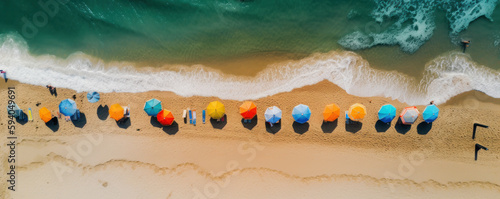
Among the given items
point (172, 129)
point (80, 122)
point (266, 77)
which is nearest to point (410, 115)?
point (266, 77)

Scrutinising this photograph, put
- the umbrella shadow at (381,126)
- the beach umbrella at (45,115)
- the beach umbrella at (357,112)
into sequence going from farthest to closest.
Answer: the umbrella shadow at (381,126), the beach umbrella at (45,115), the beach umbrella at (357,112)

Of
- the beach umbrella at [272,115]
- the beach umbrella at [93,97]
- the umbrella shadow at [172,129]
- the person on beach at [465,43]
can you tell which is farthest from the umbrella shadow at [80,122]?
the person on beach at [465,43]

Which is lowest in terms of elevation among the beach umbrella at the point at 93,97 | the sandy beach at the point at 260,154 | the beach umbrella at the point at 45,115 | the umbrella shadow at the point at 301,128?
the sandy beach at the point at 260,154

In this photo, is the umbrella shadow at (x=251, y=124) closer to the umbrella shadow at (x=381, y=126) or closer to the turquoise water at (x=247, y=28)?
the turquoise water at (x=247, y=28)

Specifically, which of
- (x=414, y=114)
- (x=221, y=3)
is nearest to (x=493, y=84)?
(x=414, y=114)

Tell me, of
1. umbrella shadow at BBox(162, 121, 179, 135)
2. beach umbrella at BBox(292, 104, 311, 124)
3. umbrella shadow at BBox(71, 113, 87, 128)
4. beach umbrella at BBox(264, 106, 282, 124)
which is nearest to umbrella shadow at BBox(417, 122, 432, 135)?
beach umbrella at BBox(292, 104, 311, 124)

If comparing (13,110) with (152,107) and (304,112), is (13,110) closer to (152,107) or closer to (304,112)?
(152,107)
